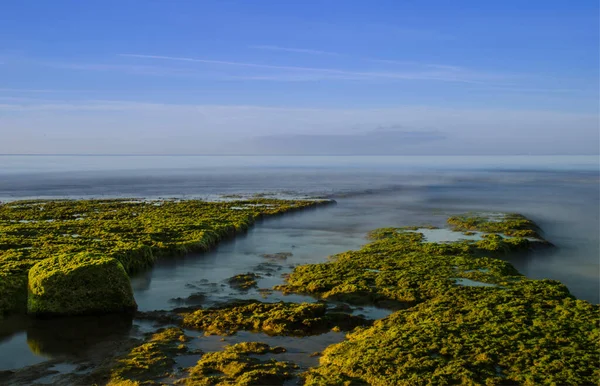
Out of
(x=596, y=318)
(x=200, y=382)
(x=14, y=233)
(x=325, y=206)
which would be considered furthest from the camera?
(x=325, y=206)

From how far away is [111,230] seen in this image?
3128cm

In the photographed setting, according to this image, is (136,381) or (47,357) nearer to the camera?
(136,381)

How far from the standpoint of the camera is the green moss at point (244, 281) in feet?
69.6

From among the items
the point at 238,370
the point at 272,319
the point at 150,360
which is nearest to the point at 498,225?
the point at 272,319

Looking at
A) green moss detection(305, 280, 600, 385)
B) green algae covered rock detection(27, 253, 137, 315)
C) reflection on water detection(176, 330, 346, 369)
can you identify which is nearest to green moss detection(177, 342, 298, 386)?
reflection on water detection(176, 330, 346, 369)

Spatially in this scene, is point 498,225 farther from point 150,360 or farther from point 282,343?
point 150,360

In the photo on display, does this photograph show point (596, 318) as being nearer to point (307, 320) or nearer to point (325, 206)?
point (307, 320)

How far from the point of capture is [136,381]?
1201cm

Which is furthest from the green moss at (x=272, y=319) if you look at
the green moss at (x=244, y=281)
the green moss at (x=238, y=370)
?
the green moss at (x=244, y=281)

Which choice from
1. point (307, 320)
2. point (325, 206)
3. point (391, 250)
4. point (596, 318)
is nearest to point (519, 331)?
point (596, 318)

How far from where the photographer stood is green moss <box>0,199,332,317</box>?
22.5m

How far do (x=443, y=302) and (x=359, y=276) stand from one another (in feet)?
15.4

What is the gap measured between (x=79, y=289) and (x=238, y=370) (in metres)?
7.77

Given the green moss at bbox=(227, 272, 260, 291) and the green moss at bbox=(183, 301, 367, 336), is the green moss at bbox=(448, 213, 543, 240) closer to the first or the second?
the green moss at bbox=(227, 272, 260, 291)
